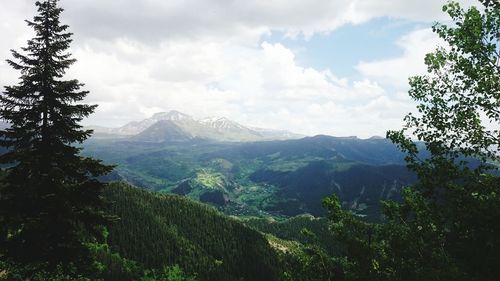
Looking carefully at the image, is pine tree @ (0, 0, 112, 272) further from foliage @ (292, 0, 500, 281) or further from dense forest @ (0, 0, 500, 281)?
foliage @ (292, 0, 500, 281)

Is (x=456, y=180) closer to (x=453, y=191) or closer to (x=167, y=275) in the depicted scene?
(x=453, y=191)

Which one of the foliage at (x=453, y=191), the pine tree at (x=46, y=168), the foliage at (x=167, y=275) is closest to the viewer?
the foliage at (x=453, y=191)

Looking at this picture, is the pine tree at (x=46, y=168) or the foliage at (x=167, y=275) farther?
the foliage at (x=167, y=275)

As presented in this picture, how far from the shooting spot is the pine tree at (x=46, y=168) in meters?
21.8

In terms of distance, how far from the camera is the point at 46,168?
23016 millimetres

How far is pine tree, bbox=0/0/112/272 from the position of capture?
21766 millimetres

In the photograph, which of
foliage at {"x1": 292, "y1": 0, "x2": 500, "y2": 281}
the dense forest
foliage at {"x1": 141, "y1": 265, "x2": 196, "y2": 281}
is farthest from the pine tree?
foliage at {"x1": 141, "y1": 265, "x2": 196, "y2": 281}

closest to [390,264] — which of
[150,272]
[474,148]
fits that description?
[474,148]

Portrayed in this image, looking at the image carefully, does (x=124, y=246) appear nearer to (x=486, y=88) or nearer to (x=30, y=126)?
(x=30, y=126)

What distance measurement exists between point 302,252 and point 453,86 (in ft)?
35.9

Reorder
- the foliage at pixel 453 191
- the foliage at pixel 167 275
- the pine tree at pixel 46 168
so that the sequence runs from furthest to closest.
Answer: the foliage at pixel 167 275 → the pine tree at pixel 46 168 → the foliage at pixel 453 191

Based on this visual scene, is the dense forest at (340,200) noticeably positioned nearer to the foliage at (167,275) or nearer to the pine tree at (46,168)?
the pine tree at (46,168)

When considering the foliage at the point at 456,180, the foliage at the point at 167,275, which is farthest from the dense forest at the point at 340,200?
the foliage at the point at 167,275

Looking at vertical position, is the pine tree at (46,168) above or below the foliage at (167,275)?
above
